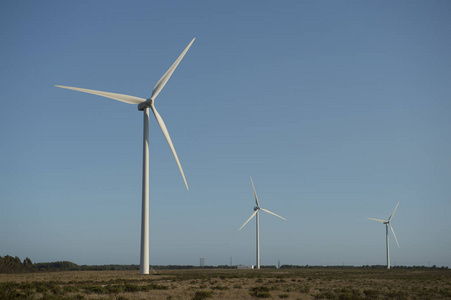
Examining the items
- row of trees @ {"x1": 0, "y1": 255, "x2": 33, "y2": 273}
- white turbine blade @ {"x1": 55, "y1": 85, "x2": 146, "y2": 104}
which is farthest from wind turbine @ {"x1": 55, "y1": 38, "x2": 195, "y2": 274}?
row of trees @ {"x1": 0, "y1": 255, "x2": 33, "y2": 273}

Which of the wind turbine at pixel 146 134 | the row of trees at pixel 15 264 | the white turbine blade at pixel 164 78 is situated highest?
the white turbine blade at pixel 164 78

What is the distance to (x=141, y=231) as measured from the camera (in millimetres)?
60781

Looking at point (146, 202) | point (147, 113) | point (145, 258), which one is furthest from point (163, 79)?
point (145, 258)

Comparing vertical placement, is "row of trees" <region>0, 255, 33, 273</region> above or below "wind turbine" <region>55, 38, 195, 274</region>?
below

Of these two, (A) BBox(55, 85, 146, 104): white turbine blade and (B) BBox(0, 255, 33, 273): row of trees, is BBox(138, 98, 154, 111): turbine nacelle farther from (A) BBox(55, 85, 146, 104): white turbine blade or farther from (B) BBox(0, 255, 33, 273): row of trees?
(B) BBox(0, 255, 33, 273): row of trees

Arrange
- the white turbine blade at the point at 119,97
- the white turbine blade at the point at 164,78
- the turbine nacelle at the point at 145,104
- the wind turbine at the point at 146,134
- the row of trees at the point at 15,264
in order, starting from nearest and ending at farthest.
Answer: the white turbine blade at the point at 119,97 < the wind turbine at the point at 146,134 < the white turbine blade at the point at 164,78 < the turbine nacelle at the point at 145,104 < the row of trees at the point at 15,264

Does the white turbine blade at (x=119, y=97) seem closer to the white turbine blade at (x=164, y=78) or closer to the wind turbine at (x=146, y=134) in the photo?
the wind turbine at (x=146, y=134)

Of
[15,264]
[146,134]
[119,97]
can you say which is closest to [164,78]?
[119,97]

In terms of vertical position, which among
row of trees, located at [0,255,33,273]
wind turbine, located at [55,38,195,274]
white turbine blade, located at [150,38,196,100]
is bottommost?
row of trees, located at [0,255,33,273]

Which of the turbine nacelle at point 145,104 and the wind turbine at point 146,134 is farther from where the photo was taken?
the turbine nacelle at point 145,104

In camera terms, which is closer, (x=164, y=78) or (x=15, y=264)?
(x=164, y=78)

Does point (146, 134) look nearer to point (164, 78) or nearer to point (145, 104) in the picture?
point (145, 104)

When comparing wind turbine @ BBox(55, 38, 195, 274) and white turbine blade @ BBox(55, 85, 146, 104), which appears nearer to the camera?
white turbine blade @ BBox(55, 85, 146, 104)

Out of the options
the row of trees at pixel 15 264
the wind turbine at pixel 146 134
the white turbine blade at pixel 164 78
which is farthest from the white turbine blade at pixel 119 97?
the row of trees at pixel 15 264
